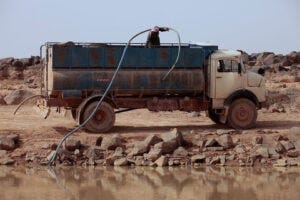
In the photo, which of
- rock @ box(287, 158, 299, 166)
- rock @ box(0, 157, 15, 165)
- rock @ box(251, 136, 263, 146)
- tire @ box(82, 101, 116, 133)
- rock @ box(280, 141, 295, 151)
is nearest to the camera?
rock @ box(0, 157, 15, 165)

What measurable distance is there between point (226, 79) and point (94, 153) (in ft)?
16.6

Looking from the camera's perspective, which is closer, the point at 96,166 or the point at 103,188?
the point at 103,188

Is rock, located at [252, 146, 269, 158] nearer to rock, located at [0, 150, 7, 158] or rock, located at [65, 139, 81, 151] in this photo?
rock, located at [65, 139, 81, 151]

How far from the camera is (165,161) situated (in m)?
15.9

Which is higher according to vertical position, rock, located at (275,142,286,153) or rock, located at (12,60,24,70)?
rock, located at (12,60,24,70)

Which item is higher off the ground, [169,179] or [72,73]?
[72,73]

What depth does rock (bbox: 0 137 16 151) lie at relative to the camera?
651 inches

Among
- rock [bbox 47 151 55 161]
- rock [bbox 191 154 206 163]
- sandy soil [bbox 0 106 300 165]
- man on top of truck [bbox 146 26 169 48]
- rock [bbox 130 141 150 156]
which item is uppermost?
man on top of truck [bbox 146 26 169 48]

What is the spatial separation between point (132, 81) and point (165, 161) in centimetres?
331

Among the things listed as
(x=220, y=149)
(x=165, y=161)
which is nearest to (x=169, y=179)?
(x=165, y=161)

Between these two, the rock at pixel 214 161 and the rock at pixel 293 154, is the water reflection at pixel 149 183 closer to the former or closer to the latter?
the rock at pixel 214 161

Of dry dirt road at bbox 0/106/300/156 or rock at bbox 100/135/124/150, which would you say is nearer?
rock at bbox 100/135/124/150

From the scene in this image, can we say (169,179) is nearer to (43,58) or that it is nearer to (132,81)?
(132,81)

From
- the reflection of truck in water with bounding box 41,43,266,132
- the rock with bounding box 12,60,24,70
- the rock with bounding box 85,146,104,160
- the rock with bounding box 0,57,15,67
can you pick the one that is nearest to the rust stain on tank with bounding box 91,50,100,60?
the reflection of truck in water with bounding box 41,43,266,132
